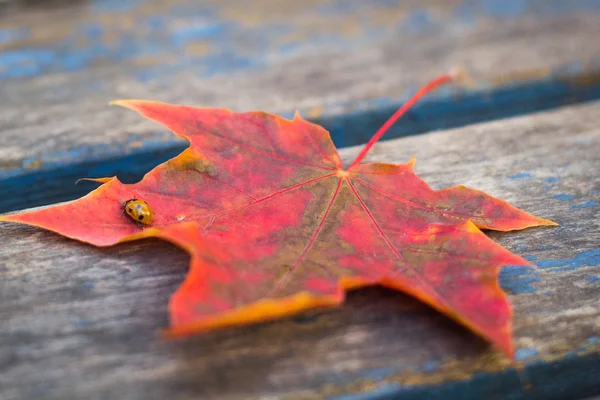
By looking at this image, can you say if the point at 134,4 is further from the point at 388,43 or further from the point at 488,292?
the point at 488,292

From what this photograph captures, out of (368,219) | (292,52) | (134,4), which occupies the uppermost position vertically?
(134,4)

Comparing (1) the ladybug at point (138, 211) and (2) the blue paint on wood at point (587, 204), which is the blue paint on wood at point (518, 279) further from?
(1) the ladybug at point (138, 211)

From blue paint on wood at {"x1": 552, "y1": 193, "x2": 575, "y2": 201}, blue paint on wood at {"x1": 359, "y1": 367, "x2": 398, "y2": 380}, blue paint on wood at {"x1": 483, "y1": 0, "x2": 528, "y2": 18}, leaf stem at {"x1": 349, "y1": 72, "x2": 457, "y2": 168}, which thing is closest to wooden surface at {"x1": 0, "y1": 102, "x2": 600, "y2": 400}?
blue paint on wood at {"x1": 359, "y1": 367, "x2": 398, "y2": 380}

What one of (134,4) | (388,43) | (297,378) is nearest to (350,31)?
(388,43)

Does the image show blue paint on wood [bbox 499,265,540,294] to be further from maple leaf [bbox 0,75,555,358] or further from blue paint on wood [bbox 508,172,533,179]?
blue paint on wood [bbox 508,172,533,179]

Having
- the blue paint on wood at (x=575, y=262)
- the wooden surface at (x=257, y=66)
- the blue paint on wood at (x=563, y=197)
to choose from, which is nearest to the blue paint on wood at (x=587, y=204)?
the blue paint on wood at (x=563, y=197)

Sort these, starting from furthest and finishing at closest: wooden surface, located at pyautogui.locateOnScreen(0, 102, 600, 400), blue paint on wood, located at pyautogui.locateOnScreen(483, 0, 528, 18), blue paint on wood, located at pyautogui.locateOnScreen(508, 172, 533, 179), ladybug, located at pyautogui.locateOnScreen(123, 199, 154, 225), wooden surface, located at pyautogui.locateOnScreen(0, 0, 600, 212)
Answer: blue paint on wood, located at pyautogui.locateOnScreen(483, 0, 528, 18)
wooden surface, located at pyautogui.locateOnScreen(0, 0, 600, 212)
blue paint on wood, located at pyautogui.locateOnScreen(508, 172, 533, 179)
ladybug, located at pyautogui.locateOnScreen(123, 199, 154, 225)
wooden surface, located at pyautogui.locateOnScreen(0, 102, 600, 400)
